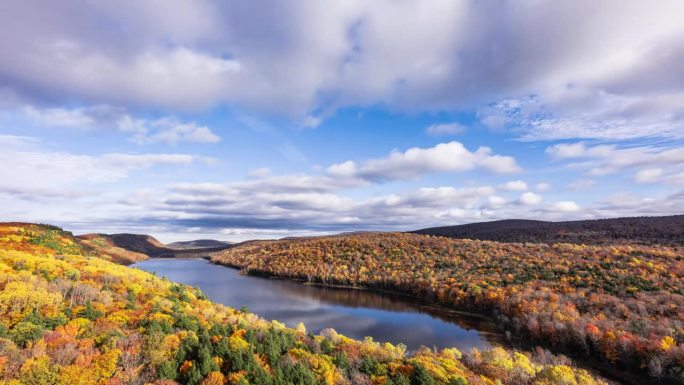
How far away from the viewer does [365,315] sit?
236ft

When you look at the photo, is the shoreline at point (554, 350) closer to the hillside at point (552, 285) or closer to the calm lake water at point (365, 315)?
the hillside at point (552, 285)

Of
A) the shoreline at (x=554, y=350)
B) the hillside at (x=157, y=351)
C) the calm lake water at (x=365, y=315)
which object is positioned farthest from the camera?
the calm lake water at (x=365, y=315)

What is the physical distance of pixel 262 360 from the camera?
1055 inches

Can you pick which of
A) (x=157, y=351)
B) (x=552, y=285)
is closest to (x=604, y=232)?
(x=552, y=285)

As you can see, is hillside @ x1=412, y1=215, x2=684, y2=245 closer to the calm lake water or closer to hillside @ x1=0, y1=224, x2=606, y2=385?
the calm lake water

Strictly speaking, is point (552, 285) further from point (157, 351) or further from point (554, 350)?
point (157, 351)

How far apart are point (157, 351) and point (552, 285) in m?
75.1

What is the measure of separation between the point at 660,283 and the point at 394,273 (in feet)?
199

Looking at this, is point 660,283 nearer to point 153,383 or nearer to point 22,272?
point 153,383

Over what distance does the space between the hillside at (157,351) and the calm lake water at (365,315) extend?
18423 millimetres

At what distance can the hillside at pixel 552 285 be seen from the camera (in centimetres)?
4262

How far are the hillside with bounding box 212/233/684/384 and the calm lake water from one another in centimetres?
637

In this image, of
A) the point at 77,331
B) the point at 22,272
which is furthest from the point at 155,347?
the point at 22,272

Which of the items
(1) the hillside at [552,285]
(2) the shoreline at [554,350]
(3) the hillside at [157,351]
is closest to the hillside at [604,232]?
(1) the hillside at [552,285]
